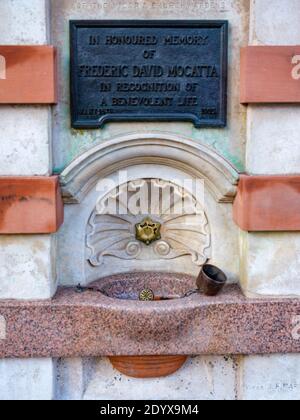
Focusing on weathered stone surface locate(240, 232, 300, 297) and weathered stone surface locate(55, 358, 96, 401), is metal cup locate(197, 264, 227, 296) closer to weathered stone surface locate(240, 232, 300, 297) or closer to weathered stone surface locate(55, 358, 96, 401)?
weathered stone surface locate(240, 232, 300, 297)

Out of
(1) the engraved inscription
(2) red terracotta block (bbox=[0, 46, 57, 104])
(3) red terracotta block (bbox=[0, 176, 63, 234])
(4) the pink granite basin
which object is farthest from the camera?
(4) the pink granite basin

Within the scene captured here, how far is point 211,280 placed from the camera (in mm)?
3994

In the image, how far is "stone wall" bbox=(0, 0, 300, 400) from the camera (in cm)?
386

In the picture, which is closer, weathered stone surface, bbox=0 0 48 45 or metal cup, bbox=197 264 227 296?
weathered stone surface, bbox=0 0 48 45

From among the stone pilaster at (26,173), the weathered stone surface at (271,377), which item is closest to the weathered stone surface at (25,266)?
the stone pilaster at (26,173)

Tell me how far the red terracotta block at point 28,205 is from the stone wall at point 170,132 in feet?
0.27

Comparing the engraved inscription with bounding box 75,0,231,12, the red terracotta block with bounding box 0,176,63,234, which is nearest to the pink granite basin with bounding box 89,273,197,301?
the red terracotta block with bounding box 0,176,63,234

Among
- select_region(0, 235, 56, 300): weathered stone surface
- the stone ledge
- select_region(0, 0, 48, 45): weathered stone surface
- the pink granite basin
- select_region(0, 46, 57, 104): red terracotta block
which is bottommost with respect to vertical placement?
the stone ledge

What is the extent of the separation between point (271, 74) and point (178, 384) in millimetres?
2425

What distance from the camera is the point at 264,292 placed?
13.4 ft

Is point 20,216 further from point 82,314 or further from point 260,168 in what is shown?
point 260,168

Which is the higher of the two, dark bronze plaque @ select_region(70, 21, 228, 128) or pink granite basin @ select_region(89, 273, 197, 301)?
dark bronze plaque @ select_region(70, 21, 228, 128)

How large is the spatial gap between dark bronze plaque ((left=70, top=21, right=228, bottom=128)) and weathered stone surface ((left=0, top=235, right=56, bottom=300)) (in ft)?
3.06

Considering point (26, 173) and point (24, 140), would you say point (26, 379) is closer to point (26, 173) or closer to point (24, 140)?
point (26, 173)
